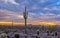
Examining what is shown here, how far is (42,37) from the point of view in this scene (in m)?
33.3

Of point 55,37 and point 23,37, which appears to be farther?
point 55,37

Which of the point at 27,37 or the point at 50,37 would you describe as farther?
the point at 50,37

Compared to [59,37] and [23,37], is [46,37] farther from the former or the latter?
[23,37]

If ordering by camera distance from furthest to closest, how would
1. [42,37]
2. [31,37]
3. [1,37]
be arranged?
[42,37] → [31,37] → [1,37]

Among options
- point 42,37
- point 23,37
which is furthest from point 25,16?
point 42,37

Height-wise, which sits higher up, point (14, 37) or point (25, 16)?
point (25, 16)

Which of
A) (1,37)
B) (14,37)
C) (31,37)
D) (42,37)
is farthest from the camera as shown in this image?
(42,37)

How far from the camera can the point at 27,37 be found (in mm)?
30516

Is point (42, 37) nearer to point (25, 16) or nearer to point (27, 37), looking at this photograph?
point (27, 37)

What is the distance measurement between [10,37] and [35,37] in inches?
163

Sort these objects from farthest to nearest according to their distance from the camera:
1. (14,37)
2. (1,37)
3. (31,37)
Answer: (31,37), (14,37), (1,37)

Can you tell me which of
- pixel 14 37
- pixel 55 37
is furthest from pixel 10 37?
pixel 55 37

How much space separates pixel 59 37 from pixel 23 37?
687 centimetres

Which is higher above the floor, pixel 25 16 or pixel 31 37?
pixel 25 16
